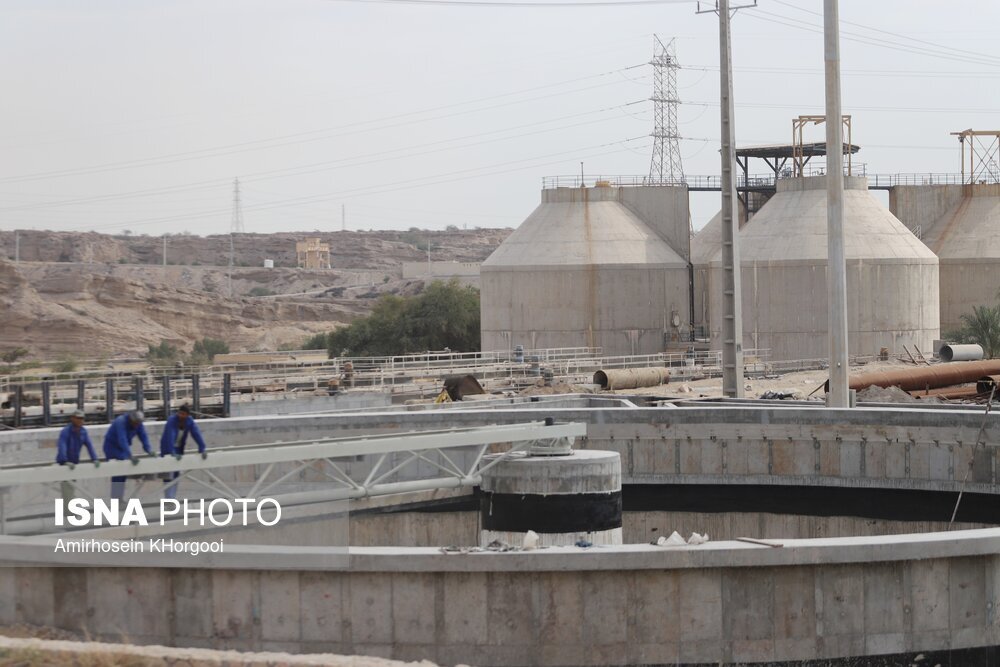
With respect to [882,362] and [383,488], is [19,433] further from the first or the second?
[882,362]

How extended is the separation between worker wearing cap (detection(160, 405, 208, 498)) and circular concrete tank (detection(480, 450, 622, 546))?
255 inches

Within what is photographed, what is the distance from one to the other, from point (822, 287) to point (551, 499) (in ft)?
145

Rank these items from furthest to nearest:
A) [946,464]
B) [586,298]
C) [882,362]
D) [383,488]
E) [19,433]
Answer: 1. [586,298]
2. [882,362]
3. [946,464]
4. [19,433]
5. [383,488]

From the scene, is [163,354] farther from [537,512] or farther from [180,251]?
[180,251]

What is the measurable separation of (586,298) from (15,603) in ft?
175

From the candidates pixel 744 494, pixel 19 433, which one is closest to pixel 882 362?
pixel 744 494

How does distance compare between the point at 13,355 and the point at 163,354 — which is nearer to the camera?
the point at 13,355

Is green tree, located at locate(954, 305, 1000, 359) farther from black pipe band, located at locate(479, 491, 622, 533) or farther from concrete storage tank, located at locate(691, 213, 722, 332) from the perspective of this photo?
black pipe band, located at locate(479, 491, 622, 533)

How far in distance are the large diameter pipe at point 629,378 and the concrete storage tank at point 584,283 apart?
19.0m

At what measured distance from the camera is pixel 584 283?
6812 centimetres

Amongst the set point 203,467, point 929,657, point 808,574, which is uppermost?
point 203,467

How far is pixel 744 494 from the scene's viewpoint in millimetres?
29734

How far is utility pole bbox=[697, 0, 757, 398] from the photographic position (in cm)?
3319

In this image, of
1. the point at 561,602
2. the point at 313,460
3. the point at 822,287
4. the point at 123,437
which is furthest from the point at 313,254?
the point at 561,602
